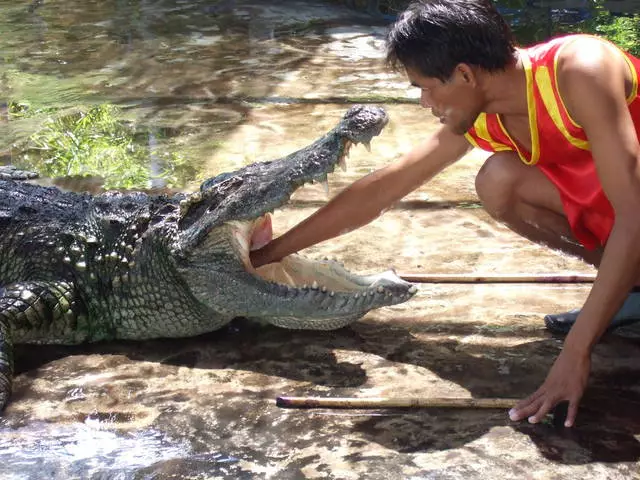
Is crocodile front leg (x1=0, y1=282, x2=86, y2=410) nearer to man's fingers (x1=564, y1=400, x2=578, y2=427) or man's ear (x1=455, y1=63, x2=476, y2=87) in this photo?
man's ear (x1=455, y1=63, x2=476, y2=87)

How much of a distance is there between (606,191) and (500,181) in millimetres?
581

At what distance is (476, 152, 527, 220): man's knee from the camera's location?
9.57 ft

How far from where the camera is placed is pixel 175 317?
321 centimetres

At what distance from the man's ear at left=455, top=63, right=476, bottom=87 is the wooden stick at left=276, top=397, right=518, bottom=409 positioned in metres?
0.89

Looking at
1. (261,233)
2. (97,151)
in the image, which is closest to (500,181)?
(261,233)

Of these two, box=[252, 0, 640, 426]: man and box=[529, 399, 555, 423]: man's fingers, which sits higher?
box=[252, 0, 640, 426]: man

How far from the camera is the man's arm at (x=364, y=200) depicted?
308 cm

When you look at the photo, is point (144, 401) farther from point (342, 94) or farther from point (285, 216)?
point (342, 94)

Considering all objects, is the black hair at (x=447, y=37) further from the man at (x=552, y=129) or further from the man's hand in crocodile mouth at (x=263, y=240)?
the man's hand in crocodile mouth at (x=263, y=240)

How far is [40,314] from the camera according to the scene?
123 inches

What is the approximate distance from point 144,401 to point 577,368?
1286mm

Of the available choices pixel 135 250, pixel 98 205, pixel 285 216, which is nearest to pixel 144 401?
pixel 135 250

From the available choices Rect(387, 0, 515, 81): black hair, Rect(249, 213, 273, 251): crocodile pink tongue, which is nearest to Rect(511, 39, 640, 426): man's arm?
Rect(387, 0, 515, 81): black hair

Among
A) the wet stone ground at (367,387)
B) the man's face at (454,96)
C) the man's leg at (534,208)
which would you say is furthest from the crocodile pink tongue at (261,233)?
the man's face at (454,96)
